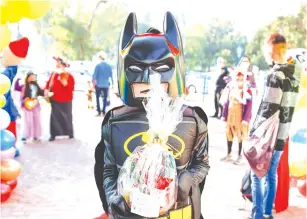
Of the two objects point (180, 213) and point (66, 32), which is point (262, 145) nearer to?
point (180, 213)

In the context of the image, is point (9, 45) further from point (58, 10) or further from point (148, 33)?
point (58, 10)

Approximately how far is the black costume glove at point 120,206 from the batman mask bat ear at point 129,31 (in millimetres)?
617

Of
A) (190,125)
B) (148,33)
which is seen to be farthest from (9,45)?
(190,125)

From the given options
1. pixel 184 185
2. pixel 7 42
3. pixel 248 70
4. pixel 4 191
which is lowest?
pixel 4 191

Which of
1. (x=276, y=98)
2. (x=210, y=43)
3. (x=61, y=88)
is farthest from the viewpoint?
(x=210, y=43)

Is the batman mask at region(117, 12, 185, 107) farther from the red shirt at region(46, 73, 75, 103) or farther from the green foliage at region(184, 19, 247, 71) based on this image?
the green foliage at region(184, 19, 247, 71)

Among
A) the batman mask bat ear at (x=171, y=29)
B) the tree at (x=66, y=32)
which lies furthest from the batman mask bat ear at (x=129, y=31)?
the tree at (x=66, y=32)

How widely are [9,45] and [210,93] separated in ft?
20.0

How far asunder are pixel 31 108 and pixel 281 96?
377cm

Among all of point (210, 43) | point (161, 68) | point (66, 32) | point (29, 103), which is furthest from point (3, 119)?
point (210, 43)

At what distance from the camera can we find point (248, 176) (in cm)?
341

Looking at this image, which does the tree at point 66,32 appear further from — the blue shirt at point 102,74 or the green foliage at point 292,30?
the green foliage at point 292,30

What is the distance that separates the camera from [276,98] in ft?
9.32

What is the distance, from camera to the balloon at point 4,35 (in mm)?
3107
